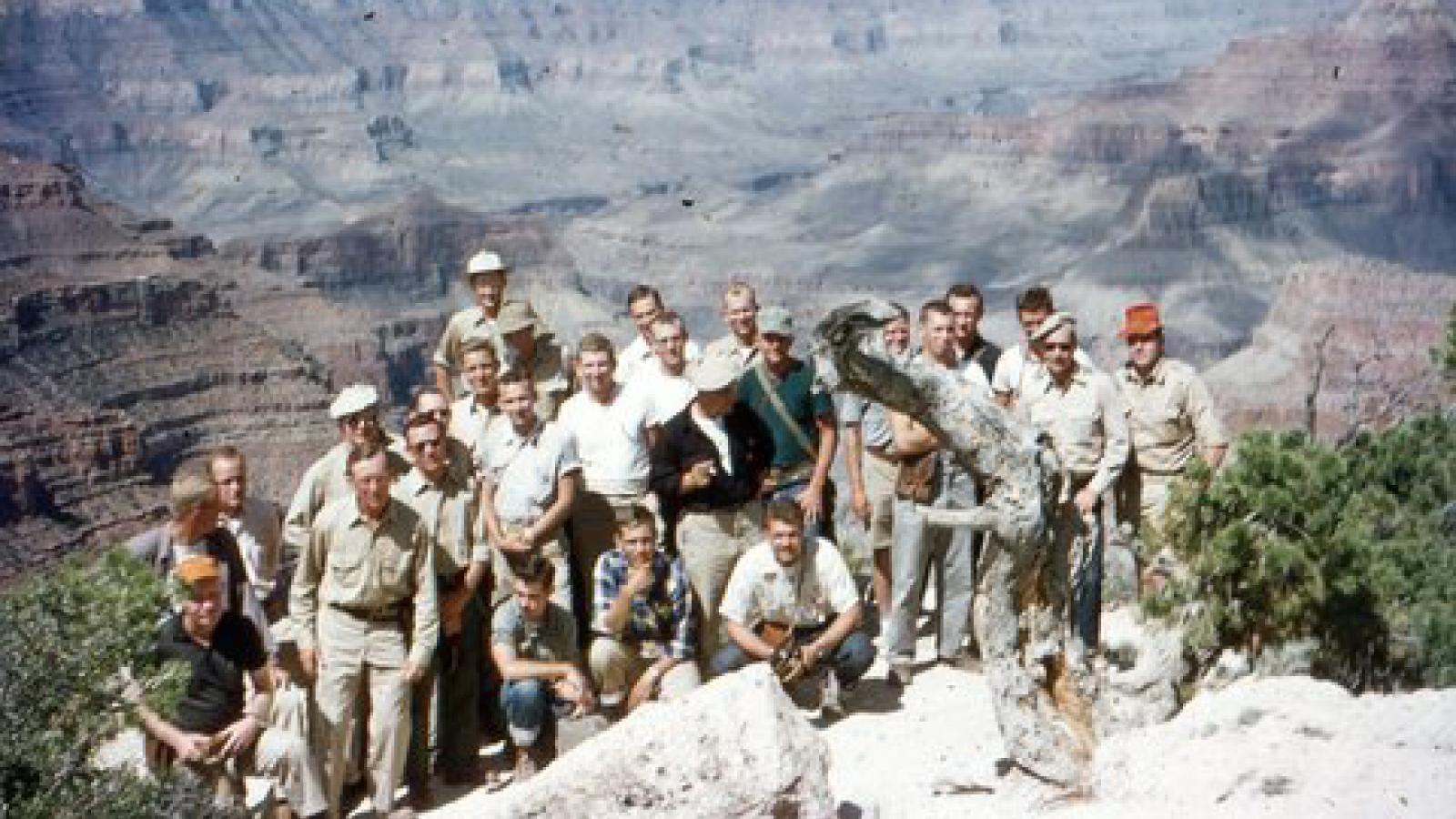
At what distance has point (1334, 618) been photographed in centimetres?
911

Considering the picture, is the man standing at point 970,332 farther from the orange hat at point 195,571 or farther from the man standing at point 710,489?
the orange hat at point 195,571

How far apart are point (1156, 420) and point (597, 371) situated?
329 centimetres

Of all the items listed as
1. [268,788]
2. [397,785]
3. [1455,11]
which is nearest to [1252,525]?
[397,785]

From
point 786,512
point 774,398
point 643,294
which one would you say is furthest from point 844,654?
A: point 643,294

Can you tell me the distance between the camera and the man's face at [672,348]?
33.2 feet

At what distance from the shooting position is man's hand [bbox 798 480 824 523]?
390 inches

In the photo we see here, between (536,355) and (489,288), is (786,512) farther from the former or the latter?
(489,288)

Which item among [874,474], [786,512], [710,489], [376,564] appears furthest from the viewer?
[874,474]

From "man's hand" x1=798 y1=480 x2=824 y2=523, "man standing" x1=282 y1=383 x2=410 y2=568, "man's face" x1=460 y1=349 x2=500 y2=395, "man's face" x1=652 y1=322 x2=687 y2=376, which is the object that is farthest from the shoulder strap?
"man standing" x1=282 y1=383 x2=410 y2=568

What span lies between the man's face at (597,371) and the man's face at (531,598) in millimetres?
1245

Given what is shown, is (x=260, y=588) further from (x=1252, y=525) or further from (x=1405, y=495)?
(x=1405, y=495)

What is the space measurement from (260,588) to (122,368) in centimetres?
6815

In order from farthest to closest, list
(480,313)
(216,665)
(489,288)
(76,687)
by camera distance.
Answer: (480,313) < (489,288) < (216,665) < (76,687)

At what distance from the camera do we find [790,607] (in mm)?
9328
